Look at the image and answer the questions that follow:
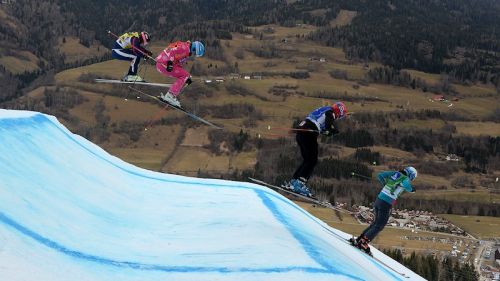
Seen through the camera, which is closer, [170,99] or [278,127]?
[170,99]

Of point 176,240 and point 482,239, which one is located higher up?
point 176,240

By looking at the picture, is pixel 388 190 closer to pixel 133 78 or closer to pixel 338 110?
pixel 338 110

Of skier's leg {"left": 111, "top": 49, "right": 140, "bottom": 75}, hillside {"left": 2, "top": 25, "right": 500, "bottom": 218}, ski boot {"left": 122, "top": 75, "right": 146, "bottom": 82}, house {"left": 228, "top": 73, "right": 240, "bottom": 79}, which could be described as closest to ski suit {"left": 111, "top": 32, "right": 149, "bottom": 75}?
skier's leg {"left": 111, "top": 49, "right": 140, "bottom": 75}

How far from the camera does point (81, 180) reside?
1351cm

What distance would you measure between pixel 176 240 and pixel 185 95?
165 meters

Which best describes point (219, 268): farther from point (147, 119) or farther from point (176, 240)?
point (147, 119)

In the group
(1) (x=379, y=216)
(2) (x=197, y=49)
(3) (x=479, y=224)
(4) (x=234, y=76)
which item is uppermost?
(2) (x=197, y=49)

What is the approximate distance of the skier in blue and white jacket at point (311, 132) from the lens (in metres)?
15.6

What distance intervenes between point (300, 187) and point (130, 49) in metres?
7.54

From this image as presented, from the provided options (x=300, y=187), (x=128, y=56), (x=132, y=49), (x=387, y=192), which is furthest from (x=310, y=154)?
(x=128, y=56)

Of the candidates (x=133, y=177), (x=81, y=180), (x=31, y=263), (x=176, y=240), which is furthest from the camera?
(x=133, y=177)

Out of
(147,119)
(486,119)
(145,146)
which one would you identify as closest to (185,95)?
(147,119)

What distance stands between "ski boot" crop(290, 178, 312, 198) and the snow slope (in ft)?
1.70

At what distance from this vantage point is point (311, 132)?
15852mm
